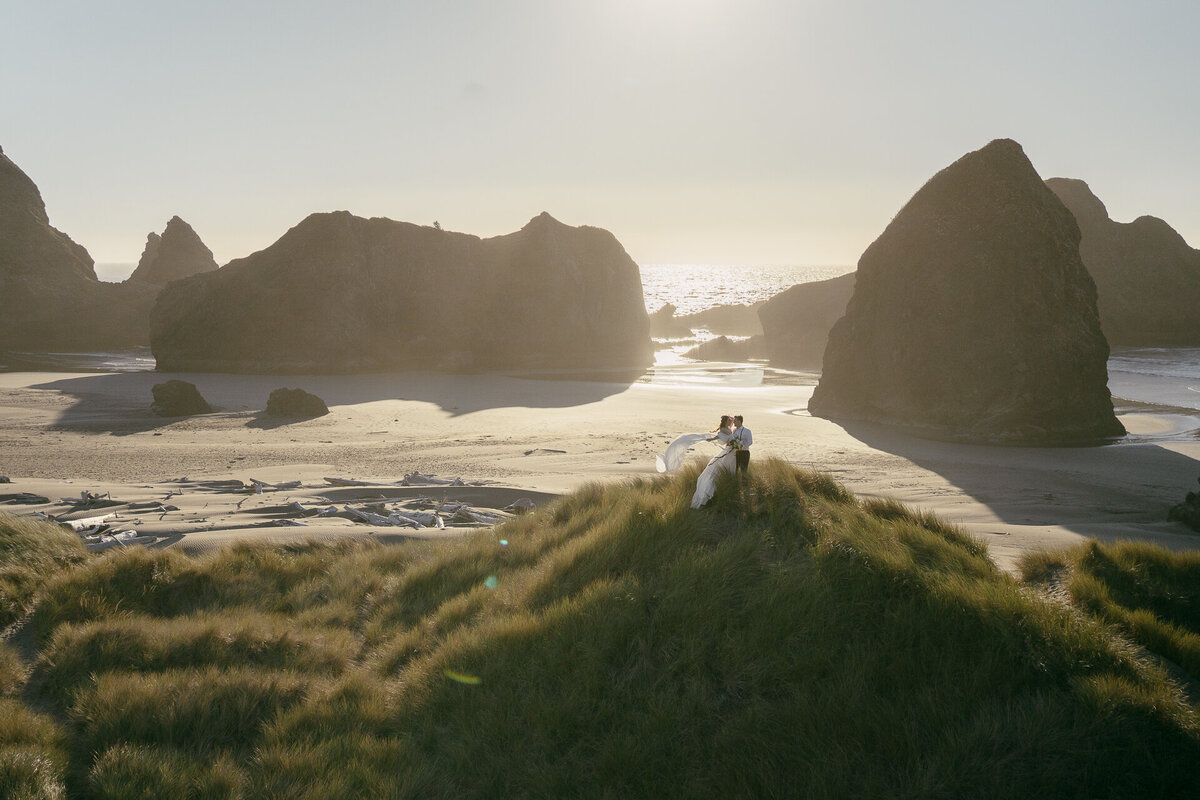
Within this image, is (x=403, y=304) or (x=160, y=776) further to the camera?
(x=403, y=304)

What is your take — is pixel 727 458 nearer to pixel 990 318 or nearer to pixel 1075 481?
pixel 1075 481

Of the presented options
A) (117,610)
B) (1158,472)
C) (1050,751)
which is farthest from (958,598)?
(1158,472)

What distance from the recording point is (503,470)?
13.3m

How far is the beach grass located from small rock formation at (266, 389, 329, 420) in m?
15.7

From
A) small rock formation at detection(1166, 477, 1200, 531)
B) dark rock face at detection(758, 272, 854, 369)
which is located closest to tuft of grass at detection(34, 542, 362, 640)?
small rock formation at detection(1166, 477, 1200, 531)

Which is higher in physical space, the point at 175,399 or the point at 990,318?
the point at 990,318

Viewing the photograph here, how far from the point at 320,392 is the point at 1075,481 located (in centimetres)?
2563

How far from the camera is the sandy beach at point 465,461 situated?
8.89 meters

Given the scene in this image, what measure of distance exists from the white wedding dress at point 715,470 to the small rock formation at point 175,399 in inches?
771

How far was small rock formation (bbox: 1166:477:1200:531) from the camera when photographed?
905cm

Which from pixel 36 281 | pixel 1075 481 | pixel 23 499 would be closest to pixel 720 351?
pixel 1075 481

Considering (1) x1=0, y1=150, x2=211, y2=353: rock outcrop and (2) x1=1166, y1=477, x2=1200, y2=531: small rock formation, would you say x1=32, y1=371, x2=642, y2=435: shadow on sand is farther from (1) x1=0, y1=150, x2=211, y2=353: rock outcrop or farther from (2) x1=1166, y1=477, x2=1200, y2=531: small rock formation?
(1) x1=0, y1=150, x2=211, y2=353: rock outcrop

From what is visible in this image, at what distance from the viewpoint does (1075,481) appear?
513 inches

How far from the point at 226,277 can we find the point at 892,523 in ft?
125
